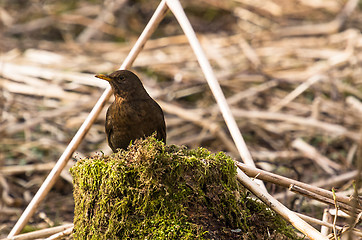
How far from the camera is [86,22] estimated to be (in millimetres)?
8805

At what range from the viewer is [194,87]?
7.04 meters

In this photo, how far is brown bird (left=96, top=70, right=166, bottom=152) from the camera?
11.4 ft

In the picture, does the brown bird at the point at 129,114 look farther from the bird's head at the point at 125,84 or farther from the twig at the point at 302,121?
the twig at the point at 302,121

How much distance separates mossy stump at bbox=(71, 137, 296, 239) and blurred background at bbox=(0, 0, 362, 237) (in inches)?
87.2

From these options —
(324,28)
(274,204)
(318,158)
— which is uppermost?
(324,28)

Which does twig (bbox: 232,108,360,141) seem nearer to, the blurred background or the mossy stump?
the blurred background

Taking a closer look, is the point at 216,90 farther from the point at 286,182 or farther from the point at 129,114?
the point at 286,182

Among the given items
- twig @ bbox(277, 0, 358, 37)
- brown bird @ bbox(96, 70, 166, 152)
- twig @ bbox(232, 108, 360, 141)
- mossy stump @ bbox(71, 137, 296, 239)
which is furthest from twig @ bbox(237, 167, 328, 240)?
twig @ bbox(277, 0, 358, 37)

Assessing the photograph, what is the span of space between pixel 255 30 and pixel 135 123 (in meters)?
6.35

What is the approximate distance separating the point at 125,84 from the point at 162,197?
4.44 feet

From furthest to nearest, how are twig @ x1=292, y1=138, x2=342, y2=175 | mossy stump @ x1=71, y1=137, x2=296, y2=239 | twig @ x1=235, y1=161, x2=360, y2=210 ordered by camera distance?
1. twig @ x1=292, y1=138, x2=342, y2=175
2. twig @ x1=235, y1=161, x2=360, y2=210
3. mossy stump @ x1=71, y1=137, x2=296, y2=239

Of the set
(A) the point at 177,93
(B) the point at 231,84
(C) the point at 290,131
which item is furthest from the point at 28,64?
(C) the point at 290,131

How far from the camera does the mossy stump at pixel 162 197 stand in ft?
8.11

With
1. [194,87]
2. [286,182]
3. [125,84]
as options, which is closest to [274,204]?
[286,182]
